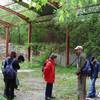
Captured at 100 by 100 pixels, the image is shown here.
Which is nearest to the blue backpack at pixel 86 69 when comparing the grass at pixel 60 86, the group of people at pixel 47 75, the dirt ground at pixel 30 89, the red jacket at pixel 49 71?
the group of people at pixel 47 75

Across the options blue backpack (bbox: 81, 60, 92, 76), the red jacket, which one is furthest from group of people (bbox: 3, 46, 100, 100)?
blue backpack (bbox: 81, 60, 92, 76)

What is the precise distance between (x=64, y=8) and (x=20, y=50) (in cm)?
2573

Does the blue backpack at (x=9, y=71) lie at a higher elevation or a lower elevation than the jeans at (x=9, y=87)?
higher

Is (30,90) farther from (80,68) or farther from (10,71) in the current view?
(80,68)

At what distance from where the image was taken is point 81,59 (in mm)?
10977

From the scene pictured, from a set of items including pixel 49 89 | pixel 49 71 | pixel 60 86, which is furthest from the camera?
pixel 60 86

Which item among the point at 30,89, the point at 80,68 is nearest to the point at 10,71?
the point at 80,68

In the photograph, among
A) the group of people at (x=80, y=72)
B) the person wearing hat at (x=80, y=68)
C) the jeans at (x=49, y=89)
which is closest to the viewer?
the person wearing hat at (x=80, y=68)

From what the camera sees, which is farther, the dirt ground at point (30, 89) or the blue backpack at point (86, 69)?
the dirt ground at point (30, 89)

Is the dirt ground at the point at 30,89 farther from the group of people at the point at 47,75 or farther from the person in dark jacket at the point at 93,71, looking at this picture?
the person in dark jacket at the point at 93,71

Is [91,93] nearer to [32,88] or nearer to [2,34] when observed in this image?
[32,88]

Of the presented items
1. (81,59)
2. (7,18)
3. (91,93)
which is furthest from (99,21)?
(81,59)

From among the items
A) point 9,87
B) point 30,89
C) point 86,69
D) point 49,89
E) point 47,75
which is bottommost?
point 30,89

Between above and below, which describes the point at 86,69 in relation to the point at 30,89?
above
